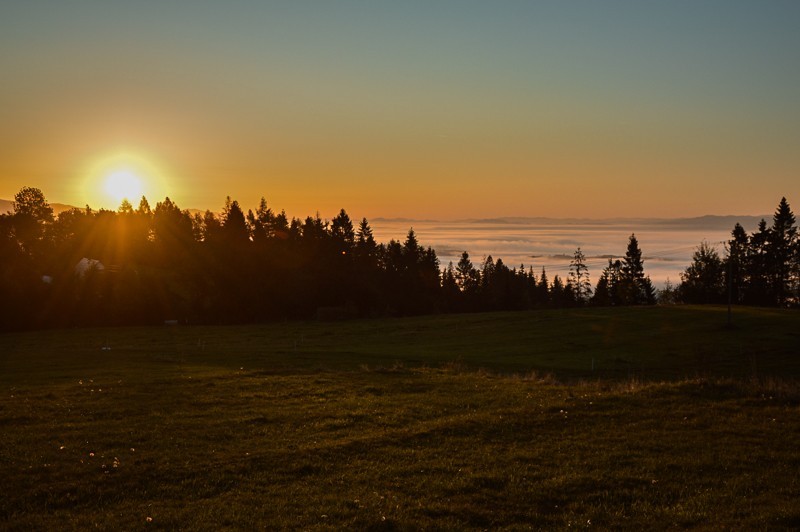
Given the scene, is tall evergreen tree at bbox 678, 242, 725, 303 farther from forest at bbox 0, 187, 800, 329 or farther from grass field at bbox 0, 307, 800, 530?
grass field at bbox 0, 307, 800, 530

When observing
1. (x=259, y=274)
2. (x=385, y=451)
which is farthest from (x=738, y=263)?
(x=385, y=451)

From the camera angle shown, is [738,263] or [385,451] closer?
[385,451]

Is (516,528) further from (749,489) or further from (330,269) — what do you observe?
(330,269)

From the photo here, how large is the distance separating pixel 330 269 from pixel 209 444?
390 ft

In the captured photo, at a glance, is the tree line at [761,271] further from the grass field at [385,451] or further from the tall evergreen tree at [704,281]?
the grass field at [385,451]

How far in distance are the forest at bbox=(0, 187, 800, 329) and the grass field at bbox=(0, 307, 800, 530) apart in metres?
79.2

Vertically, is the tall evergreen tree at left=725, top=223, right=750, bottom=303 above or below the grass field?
above

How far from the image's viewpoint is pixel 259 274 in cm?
13525

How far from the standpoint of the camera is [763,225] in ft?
453

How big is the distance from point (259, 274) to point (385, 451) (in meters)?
119

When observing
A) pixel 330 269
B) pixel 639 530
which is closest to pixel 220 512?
pixel 639 530

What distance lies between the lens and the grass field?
1472 cm

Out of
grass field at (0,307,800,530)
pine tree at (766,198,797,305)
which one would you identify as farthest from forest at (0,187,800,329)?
grass field at (0,307,800,530)

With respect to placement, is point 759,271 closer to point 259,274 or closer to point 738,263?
point 738,263
